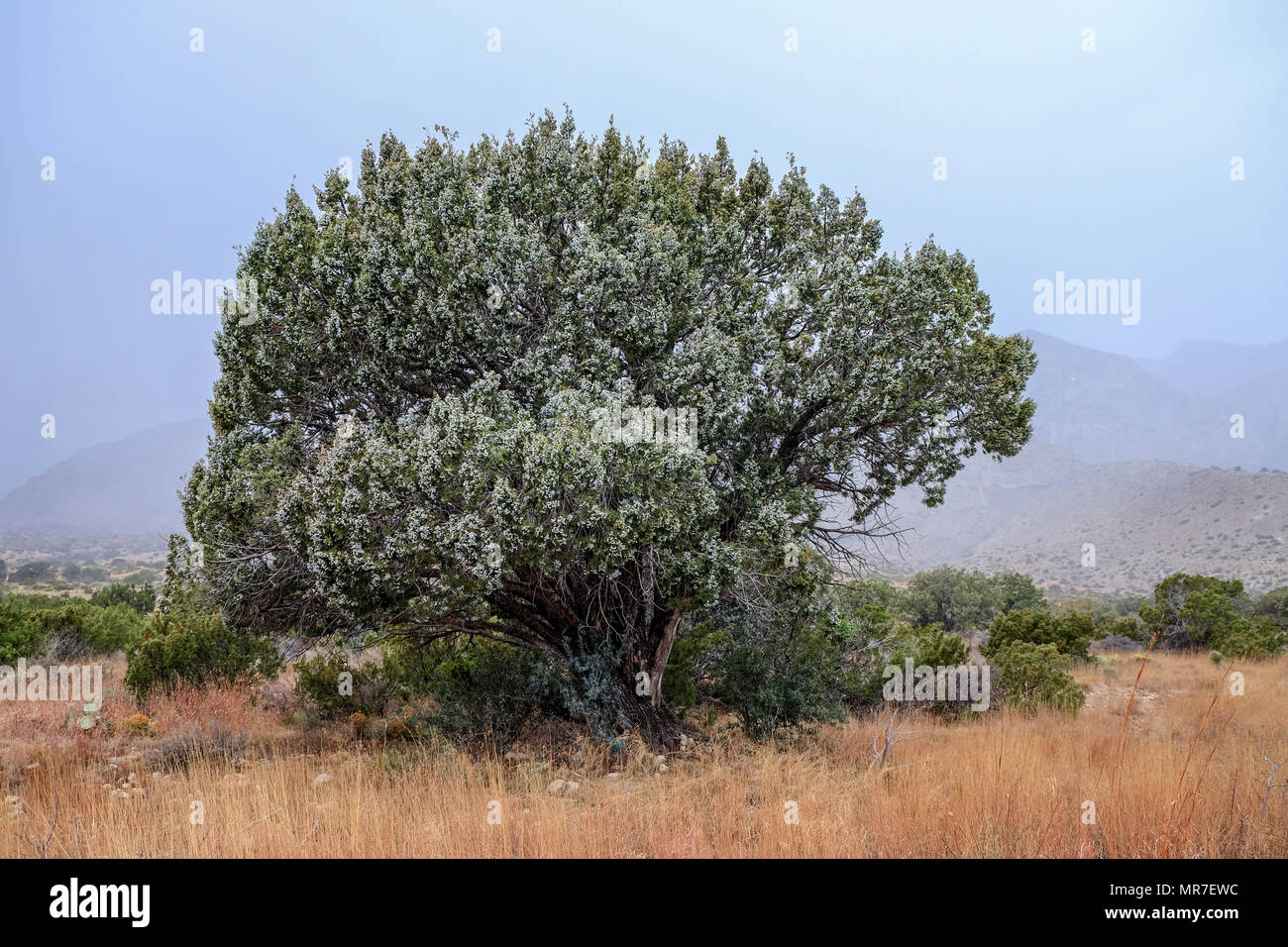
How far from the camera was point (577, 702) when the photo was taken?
9.67 m

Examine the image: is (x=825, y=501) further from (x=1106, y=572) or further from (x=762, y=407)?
(x=1106, y=572)

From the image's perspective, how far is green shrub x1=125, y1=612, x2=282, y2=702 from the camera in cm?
1257

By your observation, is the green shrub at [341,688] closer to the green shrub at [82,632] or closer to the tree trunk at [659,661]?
the tree trunk at [659,661]

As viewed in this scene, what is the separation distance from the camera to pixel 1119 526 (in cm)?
8550

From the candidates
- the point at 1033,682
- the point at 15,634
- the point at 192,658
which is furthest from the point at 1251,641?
the point at 15,634

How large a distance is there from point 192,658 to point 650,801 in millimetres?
10345

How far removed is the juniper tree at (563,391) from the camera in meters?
7.41

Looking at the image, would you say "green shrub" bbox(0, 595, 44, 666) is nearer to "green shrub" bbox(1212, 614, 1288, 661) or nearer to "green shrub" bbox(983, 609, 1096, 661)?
"green shrub" bbox(983, 609, 1096, 661)

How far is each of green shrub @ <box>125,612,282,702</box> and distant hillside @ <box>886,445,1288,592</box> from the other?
131 feet

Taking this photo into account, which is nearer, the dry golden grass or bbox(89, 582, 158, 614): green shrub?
the dry golden grass

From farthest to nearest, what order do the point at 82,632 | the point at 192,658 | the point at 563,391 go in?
the point at 82,632 < the point at 192,658 < the point at 563,391

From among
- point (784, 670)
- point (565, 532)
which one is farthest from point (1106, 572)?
point (565, 532)

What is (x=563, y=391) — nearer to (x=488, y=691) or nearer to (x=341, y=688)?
(x=488, y=691)

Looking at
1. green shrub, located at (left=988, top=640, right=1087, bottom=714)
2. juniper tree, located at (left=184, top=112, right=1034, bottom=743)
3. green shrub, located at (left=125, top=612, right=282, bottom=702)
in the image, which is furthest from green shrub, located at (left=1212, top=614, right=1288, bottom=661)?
green shrub, located at (left=125, top=612, right=282, bottom=702)
